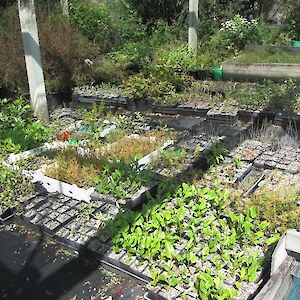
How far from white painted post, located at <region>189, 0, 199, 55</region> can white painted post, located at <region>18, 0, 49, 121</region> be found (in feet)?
13.7

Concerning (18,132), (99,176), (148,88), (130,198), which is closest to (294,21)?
(148,88)

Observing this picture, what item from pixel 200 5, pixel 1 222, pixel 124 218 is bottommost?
pixel 1 222

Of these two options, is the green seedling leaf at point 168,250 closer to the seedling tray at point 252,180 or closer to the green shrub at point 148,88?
the seedling tray at point 252,180

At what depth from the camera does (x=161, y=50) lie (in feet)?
28.1

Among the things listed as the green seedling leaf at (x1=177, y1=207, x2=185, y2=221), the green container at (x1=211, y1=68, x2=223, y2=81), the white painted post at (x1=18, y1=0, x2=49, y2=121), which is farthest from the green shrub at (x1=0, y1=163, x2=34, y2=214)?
the green container at (x1=211, y1=68, x2=223, y2=81)

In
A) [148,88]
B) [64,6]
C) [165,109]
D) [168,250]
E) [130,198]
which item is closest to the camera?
[168,250]

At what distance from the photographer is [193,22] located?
8375 millimetres

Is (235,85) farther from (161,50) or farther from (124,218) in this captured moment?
(124,218)

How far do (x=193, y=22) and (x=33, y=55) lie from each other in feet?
14.3

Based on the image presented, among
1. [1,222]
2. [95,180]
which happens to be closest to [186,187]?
[95,180]

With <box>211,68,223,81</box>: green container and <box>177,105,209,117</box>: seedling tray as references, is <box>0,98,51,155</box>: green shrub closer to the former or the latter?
<box>177,105,209,117</box>: seedling tray

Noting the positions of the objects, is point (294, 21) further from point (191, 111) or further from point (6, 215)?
point (6, 215)

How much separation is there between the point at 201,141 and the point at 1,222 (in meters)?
2.63

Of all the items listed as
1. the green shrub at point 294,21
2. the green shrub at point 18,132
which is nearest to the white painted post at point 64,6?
the green shrub at point 18,132
